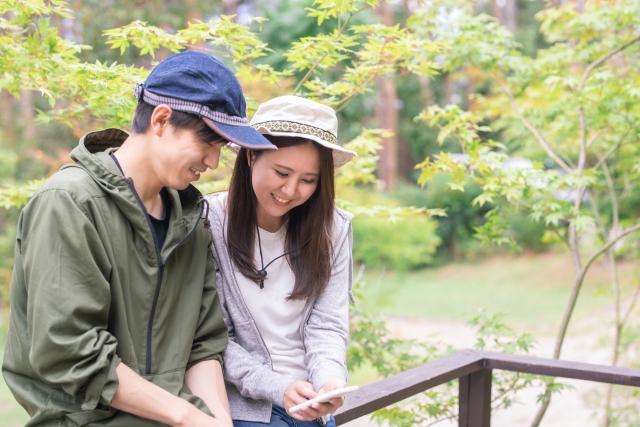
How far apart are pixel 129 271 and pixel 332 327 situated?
0.64m

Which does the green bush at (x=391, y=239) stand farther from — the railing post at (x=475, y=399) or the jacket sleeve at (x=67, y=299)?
the jacket sleeve at (x=67, y=299)

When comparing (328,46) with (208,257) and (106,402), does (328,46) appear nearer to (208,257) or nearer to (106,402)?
(208,257)

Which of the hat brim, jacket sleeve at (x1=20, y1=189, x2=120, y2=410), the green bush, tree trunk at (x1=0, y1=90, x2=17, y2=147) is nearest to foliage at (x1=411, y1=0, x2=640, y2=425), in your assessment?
the hat brim

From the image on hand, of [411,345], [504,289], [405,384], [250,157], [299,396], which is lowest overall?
[504,289]

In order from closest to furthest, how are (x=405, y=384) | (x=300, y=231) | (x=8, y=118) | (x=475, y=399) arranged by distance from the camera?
(x=300, y=231), (x=405, y=384), (x=475, y=399), (x=8, y=118)

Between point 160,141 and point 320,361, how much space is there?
729mm

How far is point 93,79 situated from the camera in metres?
2.14

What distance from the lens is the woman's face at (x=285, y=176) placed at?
68.3 inches

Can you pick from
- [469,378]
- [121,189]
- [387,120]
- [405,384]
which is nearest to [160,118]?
[121,189]

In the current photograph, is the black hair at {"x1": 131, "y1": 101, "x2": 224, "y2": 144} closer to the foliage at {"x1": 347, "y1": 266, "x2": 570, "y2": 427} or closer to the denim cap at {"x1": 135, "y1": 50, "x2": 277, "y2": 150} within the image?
the denim cap at {"x1": 135, "y1": 50, "x2": 277, "y2": 150}

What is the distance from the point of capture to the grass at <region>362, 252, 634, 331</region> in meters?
9.06

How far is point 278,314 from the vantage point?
179cm

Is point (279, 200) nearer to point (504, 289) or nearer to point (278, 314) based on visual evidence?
point (278, 314)

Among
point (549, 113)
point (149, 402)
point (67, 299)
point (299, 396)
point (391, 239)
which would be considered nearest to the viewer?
point (67, 299)
